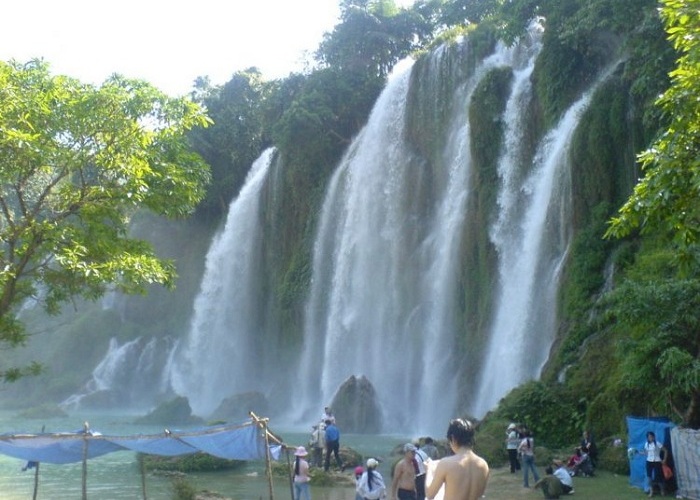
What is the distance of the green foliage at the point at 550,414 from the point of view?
2123cm

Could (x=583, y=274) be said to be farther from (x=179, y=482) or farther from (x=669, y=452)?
(x=179, y=482)

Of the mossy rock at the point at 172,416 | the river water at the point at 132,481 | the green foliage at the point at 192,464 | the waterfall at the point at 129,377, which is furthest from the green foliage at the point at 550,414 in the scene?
the waterfall at the point at 129,377

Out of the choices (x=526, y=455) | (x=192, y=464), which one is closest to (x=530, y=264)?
(x=526, y=455)

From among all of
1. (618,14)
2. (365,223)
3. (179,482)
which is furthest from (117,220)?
(365,223)

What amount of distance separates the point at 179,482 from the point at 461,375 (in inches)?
637

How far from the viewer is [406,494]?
11297mm

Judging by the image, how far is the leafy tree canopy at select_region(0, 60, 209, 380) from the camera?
13992mm

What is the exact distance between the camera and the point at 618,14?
85.0 ft

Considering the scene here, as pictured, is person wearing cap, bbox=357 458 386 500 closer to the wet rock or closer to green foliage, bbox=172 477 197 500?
green foliage, bbox=172 477 197 500

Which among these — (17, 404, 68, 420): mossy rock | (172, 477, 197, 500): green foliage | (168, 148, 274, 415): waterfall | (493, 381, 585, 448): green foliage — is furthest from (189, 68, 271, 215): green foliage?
(172, 477, 197, 500): green foliage

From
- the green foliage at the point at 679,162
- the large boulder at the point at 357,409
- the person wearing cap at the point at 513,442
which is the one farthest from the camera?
the large boulder at the point at 357,409

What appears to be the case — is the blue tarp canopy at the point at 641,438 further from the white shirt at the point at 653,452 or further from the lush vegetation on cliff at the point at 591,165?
the lush vegetation on cliff at the point at 591,165

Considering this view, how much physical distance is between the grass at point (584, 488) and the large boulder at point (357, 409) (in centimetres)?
1317

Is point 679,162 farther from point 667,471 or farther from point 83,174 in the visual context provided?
point 83,174
